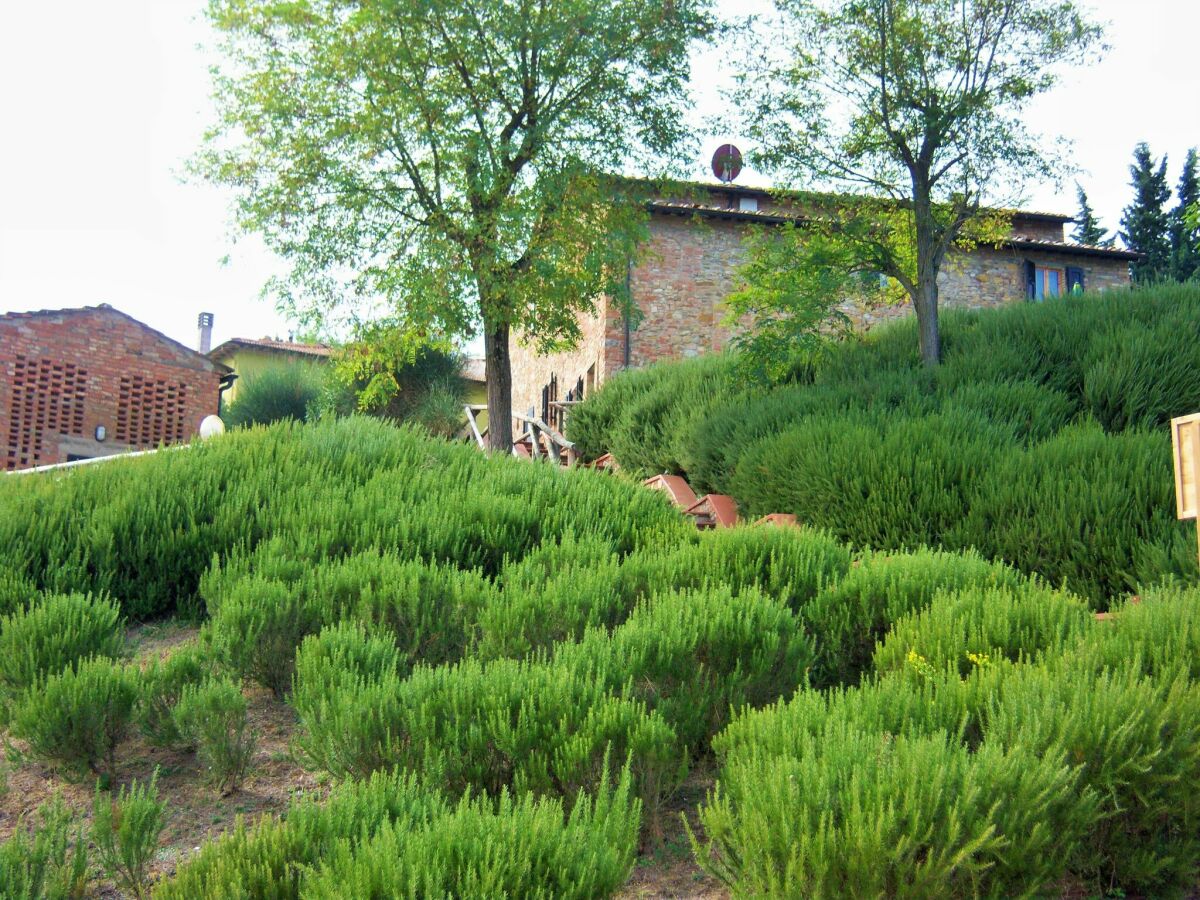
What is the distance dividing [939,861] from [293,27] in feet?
47.8

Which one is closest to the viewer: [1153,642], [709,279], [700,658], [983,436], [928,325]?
[1153,642]

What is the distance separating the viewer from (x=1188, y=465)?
5.26 metres

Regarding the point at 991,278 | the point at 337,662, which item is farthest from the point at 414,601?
the point at 991,278

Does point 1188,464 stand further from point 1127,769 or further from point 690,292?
point 690,292

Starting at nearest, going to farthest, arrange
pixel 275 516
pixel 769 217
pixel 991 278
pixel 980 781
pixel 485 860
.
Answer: pixel 485 860 < pixel 980 781 < pixel 275 516 < pixel 769 217 < pixel 991 278

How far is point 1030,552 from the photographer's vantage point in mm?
7785

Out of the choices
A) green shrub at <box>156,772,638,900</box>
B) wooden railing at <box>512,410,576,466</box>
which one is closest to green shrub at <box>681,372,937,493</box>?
wooden railing at <box>512,410,576,466</box>

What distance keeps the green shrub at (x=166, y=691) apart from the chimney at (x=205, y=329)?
3706cm

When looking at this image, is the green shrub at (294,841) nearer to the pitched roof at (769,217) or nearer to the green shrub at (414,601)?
the green shrub at (414,601)

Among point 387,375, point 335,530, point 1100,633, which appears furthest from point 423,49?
point 1100,633

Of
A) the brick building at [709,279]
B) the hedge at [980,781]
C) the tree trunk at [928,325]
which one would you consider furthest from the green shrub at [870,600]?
the brick building at [709,279]

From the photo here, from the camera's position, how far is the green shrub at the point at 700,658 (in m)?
4.97

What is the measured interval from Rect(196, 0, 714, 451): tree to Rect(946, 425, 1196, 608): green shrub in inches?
279

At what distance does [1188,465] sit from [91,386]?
25.5 meters
